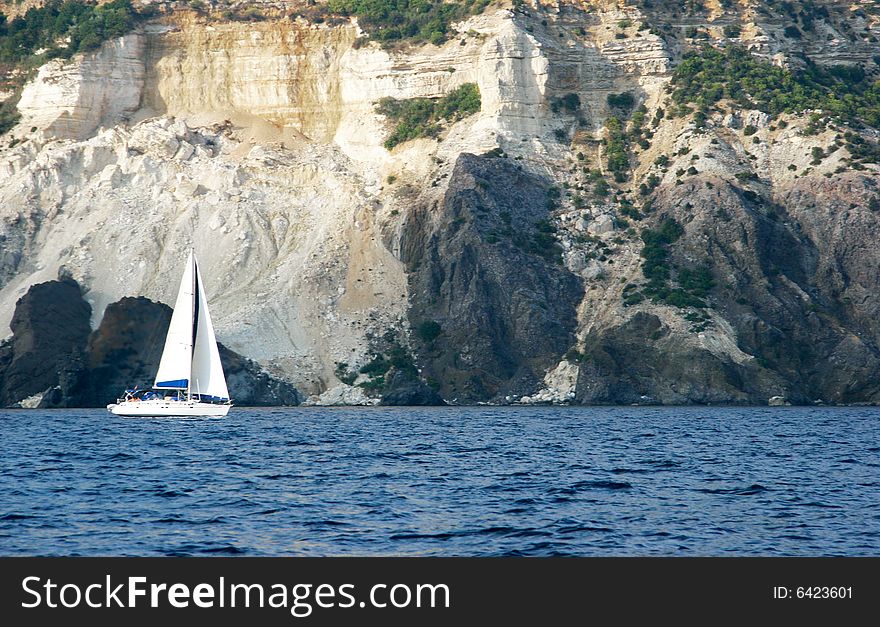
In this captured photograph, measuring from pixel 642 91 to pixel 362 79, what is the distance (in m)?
26.4

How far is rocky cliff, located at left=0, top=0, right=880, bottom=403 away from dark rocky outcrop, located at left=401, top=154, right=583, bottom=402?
22 cm

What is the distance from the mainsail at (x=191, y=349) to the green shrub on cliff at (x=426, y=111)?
156 feet

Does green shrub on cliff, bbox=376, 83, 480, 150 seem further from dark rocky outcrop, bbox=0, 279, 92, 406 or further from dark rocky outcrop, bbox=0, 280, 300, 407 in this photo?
dark rocky outcrop, bbox=0, 279, 92, 406

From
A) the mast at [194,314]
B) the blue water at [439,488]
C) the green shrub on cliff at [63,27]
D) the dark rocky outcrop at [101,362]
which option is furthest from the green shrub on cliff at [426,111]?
the blue water at [439,488]

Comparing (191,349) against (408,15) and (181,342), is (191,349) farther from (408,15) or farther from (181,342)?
(408,15)

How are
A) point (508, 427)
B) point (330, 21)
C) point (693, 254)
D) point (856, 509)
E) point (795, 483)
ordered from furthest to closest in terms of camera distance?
point (330, 21) < point (693, 254) < point (508, 427) < point (795, 483) < point (856, 509)

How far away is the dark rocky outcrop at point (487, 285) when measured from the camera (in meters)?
105

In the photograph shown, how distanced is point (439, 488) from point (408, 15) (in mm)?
94505

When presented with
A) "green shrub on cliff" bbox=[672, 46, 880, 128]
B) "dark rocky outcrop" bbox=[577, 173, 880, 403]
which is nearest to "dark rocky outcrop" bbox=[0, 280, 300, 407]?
"dark rocky outcrop" bbox=[577, 173, 880, 403]

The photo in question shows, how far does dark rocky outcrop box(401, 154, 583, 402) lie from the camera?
343 feet
